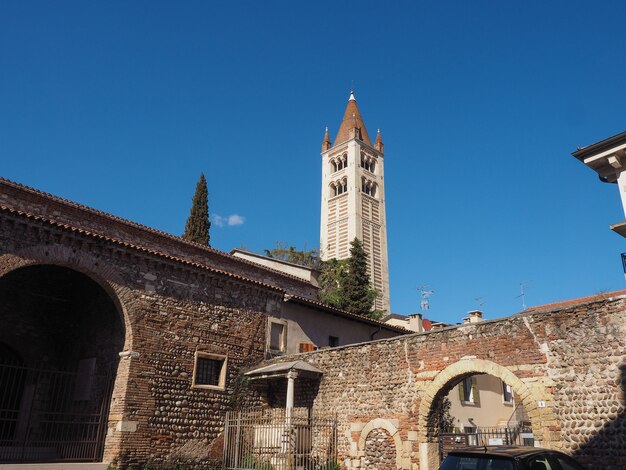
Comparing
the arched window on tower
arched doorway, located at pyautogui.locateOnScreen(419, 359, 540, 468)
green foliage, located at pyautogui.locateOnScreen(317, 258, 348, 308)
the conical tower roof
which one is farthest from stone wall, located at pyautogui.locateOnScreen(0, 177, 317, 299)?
the conical tower roof

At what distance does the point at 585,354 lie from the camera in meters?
11.4

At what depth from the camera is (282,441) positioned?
1509 centimetres

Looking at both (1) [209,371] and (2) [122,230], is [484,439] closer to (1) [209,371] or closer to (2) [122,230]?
(1) [209,371]

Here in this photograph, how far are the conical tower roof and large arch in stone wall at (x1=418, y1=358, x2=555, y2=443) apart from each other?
5007cm

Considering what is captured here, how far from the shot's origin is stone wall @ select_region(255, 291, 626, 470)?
1101 cm

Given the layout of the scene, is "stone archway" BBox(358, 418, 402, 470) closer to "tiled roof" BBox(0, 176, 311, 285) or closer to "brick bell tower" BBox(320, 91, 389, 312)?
"tiled roof" BBox(0, 176, 311, 285)

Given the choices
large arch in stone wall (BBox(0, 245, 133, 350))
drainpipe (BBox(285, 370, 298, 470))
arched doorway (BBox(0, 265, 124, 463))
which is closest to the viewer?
large arch in stone wall (BBox(0, 245, 133, 350))

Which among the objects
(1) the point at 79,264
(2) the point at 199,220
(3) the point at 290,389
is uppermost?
(2) the point at 199,220

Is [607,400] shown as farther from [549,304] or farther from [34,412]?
[549,304]

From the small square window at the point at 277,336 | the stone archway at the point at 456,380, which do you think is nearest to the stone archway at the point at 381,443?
the stone archway at the point at 456,380

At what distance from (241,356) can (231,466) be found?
11.6ft

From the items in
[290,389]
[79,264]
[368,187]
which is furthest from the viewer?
[368,187]

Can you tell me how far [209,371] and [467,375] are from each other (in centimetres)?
834

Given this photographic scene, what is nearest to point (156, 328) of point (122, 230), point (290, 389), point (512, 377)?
point (290, 389)
